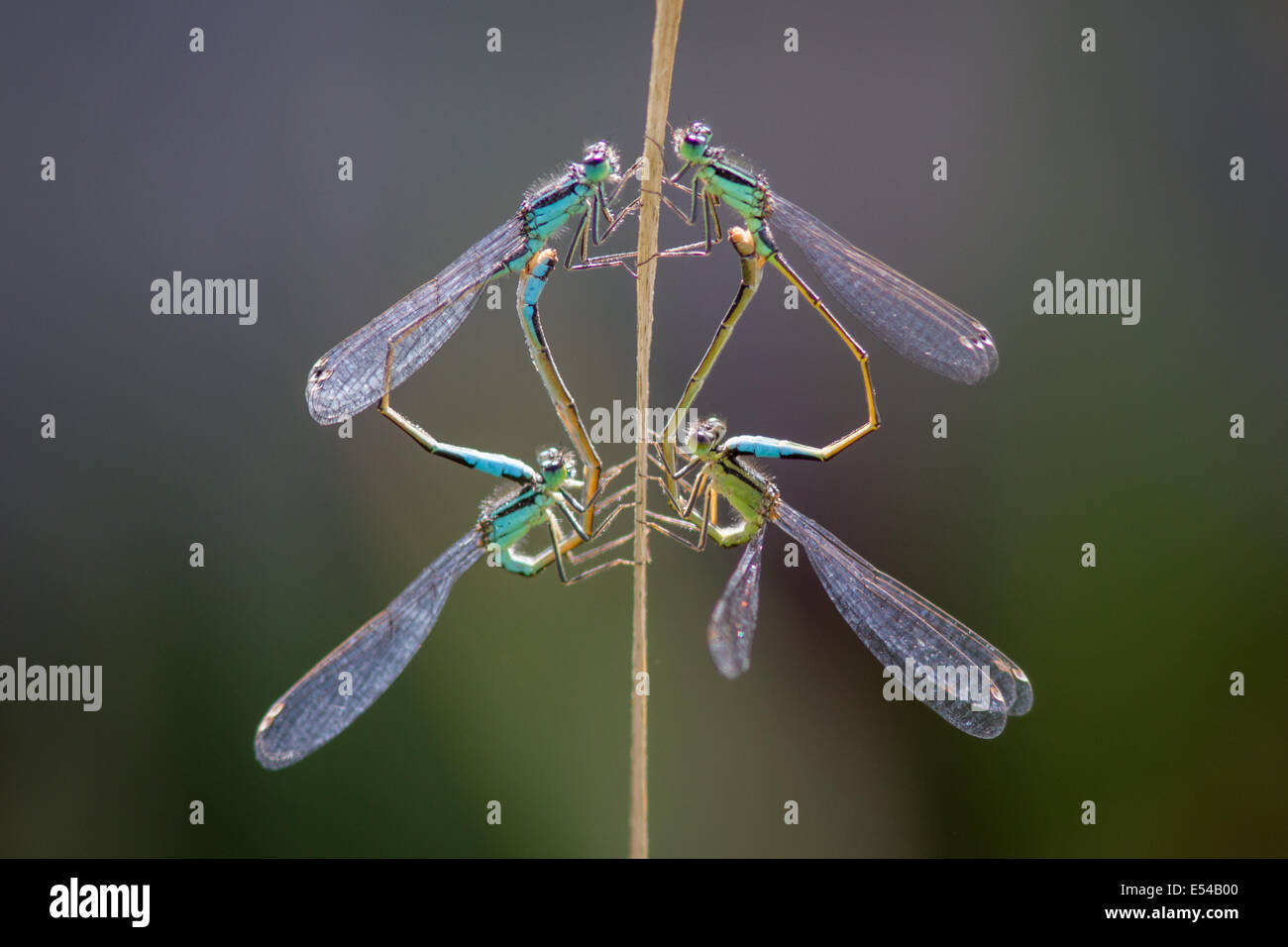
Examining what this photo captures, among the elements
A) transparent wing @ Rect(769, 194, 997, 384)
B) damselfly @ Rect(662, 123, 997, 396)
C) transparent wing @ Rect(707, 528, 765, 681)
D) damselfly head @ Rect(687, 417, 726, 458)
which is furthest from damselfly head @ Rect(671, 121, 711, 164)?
transparent wing @ Rect(707, 528, 765, 681)

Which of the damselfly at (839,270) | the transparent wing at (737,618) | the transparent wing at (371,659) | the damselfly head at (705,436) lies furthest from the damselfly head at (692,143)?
the transparent wing at (371,659)

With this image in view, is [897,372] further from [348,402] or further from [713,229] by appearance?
[348,402]

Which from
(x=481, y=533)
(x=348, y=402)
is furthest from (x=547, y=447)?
(x=348, y=402)

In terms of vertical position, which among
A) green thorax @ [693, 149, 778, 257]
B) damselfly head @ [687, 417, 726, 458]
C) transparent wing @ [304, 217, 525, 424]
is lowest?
damselfly head @ [687, 417, 726, 458]

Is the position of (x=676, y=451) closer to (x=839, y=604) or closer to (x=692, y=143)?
(x=692, y=143)

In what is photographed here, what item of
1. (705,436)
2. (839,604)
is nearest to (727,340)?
(705,436)

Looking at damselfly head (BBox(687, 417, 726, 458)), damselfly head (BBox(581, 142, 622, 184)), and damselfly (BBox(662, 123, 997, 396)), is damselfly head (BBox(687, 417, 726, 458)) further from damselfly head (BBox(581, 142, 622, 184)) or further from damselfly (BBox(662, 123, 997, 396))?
damselfly head (BBox(581, 142, 622, 184))
